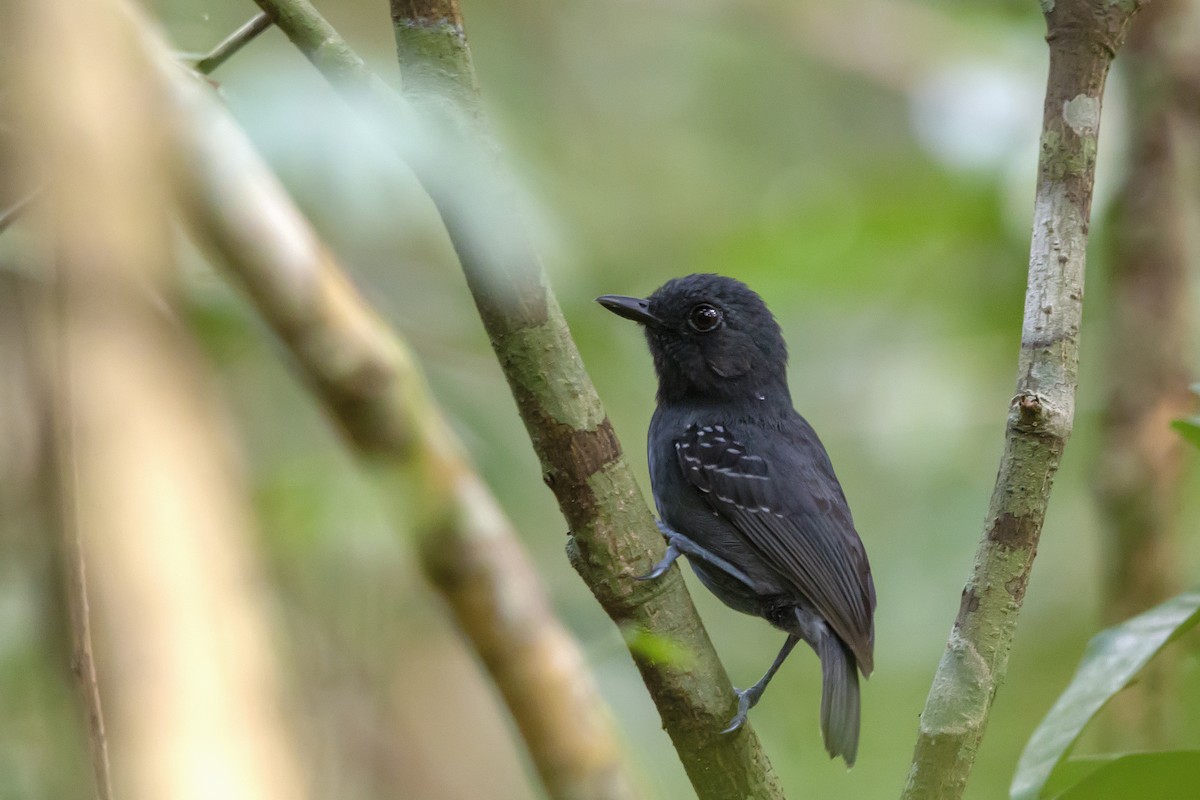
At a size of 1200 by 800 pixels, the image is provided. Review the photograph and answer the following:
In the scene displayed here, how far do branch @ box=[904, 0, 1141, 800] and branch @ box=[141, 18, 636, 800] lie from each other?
760mm

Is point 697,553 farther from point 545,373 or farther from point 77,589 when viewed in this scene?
point 77,589

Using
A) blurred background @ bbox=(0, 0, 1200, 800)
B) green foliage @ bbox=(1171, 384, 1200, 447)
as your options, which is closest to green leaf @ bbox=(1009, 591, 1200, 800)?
green foliage @ bbox=(1171, 384, 1200, 447)

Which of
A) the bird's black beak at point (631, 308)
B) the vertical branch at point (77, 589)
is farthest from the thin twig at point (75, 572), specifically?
A: the bird's black beak at point (631, 308)

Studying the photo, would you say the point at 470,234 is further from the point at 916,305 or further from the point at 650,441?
the point at 916,305

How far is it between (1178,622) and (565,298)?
2.11m

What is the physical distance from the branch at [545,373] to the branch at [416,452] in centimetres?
33

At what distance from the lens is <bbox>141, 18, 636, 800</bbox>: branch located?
1.74 m

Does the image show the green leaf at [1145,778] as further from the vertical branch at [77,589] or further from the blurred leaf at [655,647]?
the vertical branch at [77,589]

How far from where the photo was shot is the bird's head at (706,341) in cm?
407

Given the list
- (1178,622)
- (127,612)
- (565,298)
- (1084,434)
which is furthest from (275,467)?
(1084,434)

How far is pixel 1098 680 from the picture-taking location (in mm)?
2258

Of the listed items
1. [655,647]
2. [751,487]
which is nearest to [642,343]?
[751,487]

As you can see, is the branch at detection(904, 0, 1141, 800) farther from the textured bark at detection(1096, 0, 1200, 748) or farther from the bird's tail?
the textured bark at detection(1096, 0, 1200, 748)

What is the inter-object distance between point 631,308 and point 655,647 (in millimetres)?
1896
